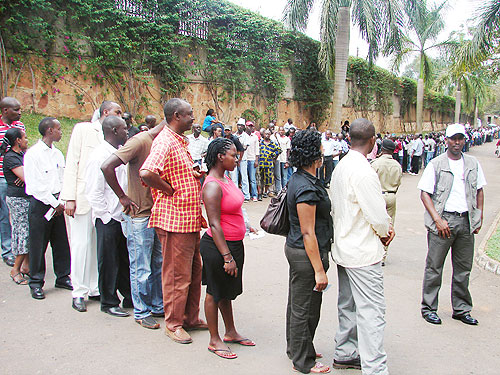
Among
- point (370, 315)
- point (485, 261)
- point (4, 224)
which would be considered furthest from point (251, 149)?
point (370, 315)

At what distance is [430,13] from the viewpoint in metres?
25.4

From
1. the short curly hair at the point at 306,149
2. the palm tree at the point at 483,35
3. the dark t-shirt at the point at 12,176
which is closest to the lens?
the short curly hair at the point at 306,149

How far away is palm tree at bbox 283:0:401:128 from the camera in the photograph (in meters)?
16.6

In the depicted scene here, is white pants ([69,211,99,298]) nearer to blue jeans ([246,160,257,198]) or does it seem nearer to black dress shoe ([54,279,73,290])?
black dress shoe ([54,279,73,290])

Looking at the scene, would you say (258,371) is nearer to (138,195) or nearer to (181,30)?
(138,195)

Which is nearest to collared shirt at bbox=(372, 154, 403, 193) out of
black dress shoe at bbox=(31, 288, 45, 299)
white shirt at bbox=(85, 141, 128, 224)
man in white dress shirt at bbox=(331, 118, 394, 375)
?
man in white dress shirt at bbox=(331, 118, 394, 375)

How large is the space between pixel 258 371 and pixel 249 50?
15.3 m

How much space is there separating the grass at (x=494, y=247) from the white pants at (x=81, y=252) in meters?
5.66

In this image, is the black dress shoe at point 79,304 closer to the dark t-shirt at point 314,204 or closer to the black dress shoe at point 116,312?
the black dress shoe at point 116,312

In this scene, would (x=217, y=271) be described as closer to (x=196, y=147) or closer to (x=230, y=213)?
(x=230, y=213)

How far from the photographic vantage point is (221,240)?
11.0 ft

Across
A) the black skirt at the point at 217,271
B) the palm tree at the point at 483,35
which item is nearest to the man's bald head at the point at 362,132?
the black skirt at the point at 217,271

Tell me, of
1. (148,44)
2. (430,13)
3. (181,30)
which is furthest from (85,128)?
(430,13)

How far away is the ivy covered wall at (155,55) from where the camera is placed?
10977mm
